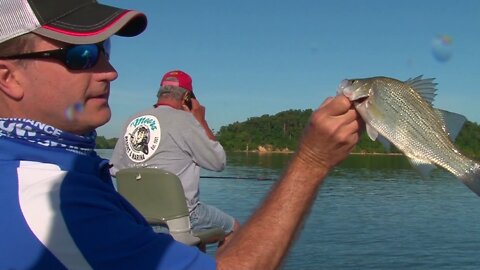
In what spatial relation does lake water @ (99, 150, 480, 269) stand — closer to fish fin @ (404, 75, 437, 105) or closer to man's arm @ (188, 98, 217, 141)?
man's arm @ (188, 98, 217, 141)

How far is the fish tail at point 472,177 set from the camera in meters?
2.98

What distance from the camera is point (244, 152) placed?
95.8 meters

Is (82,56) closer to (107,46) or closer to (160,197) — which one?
(107,46)

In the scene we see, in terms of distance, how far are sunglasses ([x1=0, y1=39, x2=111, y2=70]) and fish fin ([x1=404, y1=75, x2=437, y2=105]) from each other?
1.72 m

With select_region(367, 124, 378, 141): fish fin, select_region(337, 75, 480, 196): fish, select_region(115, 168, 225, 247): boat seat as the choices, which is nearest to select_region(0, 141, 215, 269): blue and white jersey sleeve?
select_region(367, 124, 378, 141): fish fin

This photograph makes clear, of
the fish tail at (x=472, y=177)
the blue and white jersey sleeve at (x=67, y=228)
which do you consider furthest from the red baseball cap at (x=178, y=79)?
the blue and white jersey sleeve at (x=67, y=228)

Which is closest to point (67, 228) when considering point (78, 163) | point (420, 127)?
point (78, 163)

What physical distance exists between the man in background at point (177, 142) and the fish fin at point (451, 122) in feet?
9.54

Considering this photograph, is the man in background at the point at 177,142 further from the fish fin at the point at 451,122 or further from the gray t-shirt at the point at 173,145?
the fish fin at the point at 451,122

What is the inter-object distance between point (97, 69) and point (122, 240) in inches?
25.7

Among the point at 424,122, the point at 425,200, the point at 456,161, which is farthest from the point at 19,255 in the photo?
the point at 425,200

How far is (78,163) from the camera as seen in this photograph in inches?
78.1

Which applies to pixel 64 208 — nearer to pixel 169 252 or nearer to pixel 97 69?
pixel 169 252

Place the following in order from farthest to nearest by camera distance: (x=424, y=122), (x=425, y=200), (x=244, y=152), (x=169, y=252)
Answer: (x=244, y=152) → (x=425, y=200) → (x=424, y=122) → (x=169, y=252)
